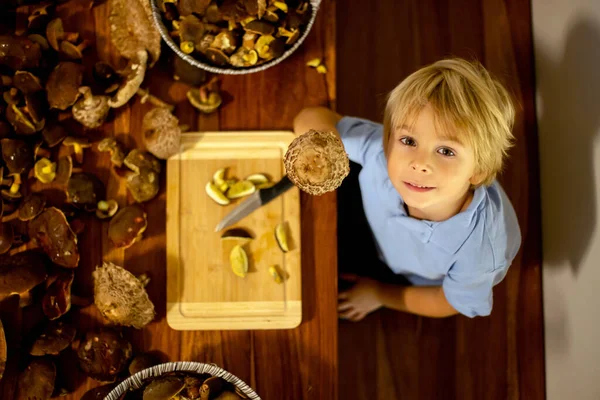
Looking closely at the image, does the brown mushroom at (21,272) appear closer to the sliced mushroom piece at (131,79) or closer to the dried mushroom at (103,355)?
the dried mushroom at (103,355)

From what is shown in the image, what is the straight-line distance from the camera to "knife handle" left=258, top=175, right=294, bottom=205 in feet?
3.15

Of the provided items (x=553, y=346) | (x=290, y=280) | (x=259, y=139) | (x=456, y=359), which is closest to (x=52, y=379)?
(x=290, y=280)

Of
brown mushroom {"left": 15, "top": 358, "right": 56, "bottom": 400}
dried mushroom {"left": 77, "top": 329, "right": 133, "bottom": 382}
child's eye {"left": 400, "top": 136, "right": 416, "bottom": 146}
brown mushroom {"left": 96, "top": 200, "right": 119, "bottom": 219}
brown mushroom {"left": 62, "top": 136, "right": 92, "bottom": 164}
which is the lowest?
brown mushroom {"left": 15, "top": 358, "right": 56, "bottom": 400}

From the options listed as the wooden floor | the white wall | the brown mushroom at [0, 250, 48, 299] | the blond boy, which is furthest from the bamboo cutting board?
the white wall

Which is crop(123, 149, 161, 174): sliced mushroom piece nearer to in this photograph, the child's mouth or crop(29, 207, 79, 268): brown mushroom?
crop(29, 207, 79, 268): brown mushroom

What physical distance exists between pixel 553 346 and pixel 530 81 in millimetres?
736

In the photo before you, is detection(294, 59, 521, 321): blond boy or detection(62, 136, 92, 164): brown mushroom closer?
detection(294, 59, 521, 321): blond boy

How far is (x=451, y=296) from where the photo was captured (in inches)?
42.3

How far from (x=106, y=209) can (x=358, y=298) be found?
26.1 inches

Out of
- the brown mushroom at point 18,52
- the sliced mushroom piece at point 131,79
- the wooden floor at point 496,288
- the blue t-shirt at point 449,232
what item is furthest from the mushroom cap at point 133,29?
the wooden floor at point 496,288

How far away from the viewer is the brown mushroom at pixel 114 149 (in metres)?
0.97

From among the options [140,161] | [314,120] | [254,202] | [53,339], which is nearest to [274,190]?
[254,202]

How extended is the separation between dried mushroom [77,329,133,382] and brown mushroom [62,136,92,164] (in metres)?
0.32

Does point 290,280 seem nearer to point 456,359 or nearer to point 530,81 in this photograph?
point 456,359
